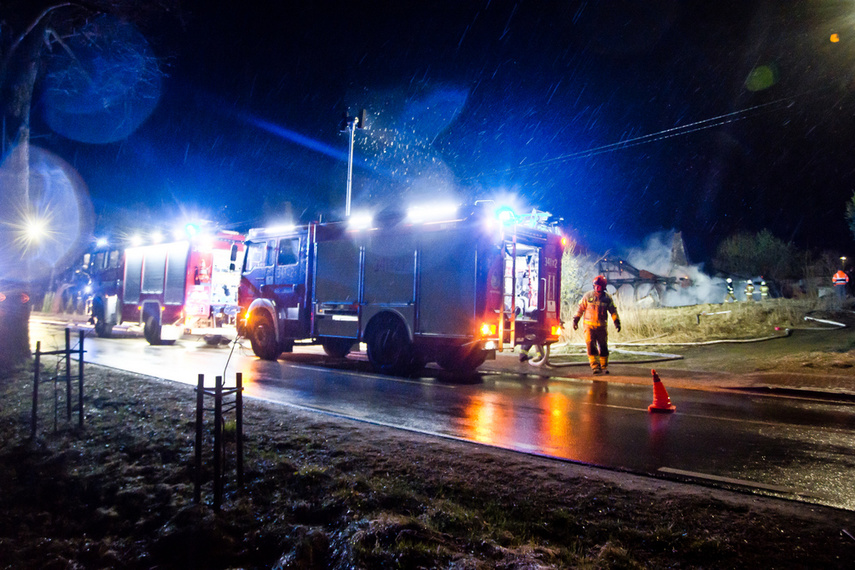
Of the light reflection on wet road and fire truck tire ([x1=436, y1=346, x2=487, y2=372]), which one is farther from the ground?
fire truck tire ([x1=436, y1=346, x2=487, y2=372])

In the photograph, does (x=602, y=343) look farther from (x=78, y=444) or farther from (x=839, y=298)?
(x=839, y=298)

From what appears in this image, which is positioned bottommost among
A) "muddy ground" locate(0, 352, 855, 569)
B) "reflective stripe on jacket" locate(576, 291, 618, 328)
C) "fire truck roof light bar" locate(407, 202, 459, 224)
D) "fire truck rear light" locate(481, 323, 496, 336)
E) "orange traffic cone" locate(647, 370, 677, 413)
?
"muddy ground" locate(0, 352, 855, 569)

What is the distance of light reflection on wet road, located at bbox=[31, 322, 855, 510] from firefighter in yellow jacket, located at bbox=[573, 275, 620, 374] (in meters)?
0.86

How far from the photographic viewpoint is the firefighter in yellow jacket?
10891 millimetres

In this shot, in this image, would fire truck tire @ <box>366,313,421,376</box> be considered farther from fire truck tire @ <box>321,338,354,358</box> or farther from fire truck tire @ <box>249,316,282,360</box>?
fire truck tire @ <box>249,316,282,360</box>

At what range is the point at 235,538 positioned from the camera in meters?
3.36

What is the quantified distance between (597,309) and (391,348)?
4.24 meters

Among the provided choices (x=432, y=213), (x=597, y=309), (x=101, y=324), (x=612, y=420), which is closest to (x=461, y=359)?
(x=432, y=213)

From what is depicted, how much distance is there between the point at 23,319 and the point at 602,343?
1082 centimetres

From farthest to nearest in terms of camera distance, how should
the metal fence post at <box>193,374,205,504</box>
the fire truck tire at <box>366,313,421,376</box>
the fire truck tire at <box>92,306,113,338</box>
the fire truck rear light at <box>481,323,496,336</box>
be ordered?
the fire truck tire at <box>92,306,113,338</box> < the fire truck tire at <box>366,313,421,376</box> < the fire truck rear light at <box>481,323,496,336</box> < the metal fence post at <box>193,374,205,504</box>

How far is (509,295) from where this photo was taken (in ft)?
34.2

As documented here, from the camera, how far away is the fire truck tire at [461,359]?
10.3 meters

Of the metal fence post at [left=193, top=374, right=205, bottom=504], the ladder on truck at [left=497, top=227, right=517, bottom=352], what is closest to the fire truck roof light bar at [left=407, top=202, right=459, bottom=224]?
the ladder on truck at [left=497, top=227, right=517, bottom=352]

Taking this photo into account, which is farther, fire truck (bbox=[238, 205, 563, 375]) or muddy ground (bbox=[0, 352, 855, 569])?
fire truck (bbox=[238, 205, 563, 375])
